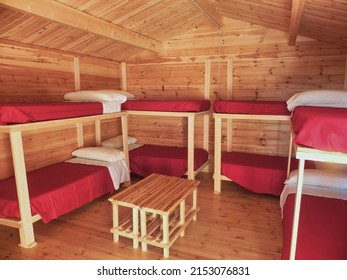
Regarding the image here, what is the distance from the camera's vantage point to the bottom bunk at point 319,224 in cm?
168

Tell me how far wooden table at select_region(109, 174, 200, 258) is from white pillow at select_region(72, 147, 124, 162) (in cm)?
81

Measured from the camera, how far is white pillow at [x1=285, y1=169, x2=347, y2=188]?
250 centimetres

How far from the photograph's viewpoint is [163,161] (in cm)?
371

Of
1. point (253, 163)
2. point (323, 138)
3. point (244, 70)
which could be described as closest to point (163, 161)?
point (253, 163)

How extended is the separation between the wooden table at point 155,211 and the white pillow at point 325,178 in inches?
41.9

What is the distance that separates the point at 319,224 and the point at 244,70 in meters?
2.52

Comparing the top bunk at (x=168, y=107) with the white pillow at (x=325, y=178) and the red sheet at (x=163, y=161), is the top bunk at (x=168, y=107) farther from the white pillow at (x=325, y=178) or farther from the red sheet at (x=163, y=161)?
the white pillow at (x=325, y=178)

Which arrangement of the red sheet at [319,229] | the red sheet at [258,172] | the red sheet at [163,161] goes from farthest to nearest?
1. the red sheet at [163,161]
2. the red sheet at [258,172]
3. the red sheet at [319,229]

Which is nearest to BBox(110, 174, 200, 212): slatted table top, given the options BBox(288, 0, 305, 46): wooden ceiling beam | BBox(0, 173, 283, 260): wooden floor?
BBox(0, 173, 283, 260): wooden floor

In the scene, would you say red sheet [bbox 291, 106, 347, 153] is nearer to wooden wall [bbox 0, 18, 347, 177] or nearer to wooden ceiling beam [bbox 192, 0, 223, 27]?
wooden ceiling beam [bbox 192, 0, 223, 27]

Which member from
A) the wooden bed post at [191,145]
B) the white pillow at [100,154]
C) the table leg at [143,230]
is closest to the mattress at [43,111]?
the white pillow at [100,154]

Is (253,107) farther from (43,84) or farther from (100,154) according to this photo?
(43,84)
